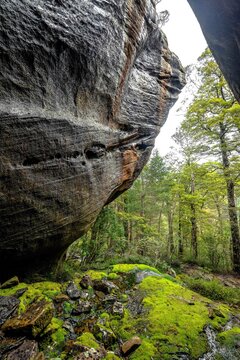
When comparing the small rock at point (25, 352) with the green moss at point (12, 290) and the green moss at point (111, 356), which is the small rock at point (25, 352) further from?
the green moss at point (12, 290)

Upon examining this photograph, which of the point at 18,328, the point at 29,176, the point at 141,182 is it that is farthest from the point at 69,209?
the point at 141,182

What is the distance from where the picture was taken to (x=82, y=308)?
5.73 metres

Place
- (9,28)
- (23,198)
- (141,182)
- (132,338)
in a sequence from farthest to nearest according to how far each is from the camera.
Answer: (141,182) < (132,338) < (23,198) < (9,28)

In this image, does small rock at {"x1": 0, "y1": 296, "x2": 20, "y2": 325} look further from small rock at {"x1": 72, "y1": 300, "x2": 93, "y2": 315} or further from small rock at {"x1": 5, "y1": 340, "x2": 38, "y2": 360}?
small rock at {"x1": 72, "y1": 300, "x2": 93, "y2": 315}

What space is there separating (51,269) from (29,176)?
14.9 ft

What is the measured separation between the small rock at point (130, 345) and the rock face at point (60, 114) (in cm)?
305

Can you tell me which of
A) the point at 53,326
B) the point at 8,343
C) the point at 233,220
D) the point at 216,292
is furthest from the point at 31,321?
the point at 233,220

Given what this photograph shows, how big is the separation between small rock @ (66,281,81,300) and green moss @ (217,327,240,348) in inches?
165

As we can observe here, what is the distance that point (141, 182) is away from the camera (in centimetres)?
2192

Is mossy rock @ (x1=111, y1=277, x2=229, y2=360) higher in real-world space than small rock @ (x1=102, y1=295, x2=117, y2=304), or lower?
lower

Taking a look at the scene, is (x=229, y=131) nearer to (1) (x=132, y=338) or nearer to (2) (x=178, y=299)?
(2) (x=178, y=299)

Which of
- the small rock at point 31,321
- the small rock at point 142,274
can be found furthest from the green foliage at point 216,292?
the small rock at point 31,321

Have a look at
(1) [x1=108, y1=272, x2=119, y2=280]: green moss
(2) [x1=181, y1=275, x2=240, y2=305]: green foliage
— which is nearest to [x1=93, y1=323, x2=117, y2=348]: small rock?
(1) [x1=108, y1=272, x2=119, y2=280]: green moss

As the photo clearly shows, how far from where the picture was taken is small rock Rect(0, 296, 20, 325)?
460 cm
